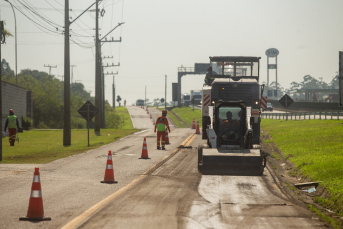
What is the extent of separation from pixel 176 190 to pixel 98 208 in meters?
2.97

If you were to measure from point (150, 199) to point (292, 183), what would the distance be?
5.45 m

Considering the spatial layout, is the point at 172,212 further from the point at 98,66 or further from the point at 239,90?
the point at 98,66

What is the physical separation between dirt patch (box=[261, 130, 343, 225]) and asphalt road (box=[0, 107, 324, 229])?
1.15 feet

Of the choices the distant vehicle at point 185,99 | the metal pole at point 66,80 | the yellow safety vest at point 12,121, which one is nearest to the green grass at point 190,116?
the distant vehicle at point 185,99

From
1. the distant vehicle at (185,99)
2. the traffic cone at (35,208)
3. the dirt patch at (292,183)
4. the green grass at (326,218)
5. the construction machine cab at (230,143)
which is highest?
the distant vehicle at (185,99)

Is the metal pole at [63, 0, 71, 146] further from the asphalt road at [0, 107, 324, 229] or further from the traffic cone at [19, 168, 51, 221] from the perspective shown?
the traffic cone at [19, 168, 51, 221]

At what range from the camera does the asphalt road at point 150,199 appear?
8.70 metres

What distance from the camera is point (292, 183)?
14.6m

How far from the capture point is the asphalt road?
8695mm

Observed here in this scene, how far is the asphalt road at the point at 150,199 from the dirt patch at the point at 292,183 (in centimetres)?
35

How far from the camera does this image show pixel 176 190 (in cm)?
1231

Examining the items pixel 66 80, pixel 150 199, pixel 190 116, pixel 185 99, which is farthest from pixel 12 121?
pixel 185 99

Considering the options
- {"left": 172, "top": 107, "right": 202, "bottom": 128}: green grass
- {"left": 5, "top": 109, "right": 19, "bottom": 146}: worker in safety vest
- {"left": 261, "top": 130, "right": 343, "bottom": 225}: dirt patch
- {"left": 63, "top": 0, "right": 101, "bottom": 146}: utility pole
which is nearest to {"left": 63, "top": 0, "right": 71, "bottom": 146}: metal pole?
{"left": 63, "top": 0, "right": 101, "bottom": 146}: utility pole

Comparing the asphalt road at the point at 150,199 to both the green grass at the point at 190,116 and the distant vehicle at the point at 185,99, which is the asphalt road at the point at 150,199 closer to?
the green grass at the point at 190,116
